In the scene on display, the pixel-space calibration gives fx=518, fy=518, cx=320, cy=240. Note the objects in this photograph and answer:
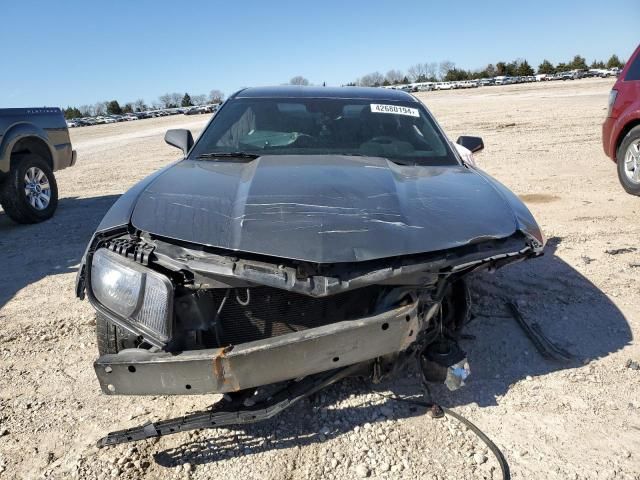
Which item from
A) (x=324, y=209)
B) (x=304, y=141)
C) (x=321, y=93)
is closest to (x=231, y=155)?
(x=304, y=141)

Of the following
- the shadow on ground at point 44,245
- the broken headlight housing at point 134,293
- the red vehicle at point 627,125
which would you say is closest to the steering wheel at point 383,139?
the broken headlight housing at point 134,293

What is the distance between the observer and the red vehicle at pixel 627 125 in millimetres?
6414

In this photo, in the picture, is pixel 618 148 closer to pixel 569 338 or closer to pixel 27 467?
pixel 569 338

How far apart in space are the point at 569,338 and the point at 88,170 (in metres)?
11.6

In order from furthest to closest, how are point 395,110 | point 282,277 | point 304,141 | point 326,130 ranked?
Result: point 395,110 < point 326,130 < point 304,141 < point 282,277

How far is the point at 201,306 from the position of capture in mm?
2162

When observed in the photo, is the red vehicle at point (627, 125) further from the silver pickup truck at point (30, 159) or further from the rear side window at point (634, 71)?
the silver pickup truck at point (30, 159)

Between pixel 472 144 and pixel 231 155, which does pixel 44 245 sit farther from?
pixel 472 144

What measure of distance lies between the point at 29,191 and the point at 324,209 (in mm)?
5821

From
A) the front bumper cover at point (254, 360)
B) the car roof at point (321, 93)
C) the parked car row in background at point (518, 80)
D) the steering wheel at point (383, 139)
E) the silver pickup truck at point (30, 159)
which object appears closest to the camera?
the front bumper cover at point (254, 360)

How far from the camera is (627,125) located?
21.5 ft

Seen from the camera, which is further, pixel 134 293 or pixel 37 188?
pixel 37 188

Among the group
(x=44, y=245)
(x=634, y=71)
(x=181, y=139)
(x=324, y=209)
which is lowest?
(x=44, y=245)

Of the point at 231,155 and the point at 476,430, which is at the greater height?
the point at 231,155
